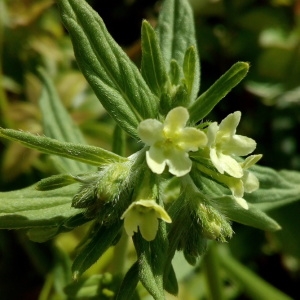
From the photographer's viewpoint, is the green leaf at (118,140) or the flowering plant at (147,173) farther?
the green leaf at (118,140)

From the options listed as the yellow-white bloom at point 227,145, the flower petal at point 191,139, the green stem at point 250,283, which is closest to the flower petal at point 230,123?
the yellow-white bloom at point 227,145

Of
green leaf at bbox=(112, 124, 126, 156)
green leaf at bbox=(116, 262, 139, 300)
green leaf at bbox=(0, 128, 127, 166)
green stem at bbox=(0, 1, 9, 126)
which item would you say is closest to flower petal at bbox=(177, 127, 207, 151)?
green leaf at bbox=(0, 128, 127, 166)

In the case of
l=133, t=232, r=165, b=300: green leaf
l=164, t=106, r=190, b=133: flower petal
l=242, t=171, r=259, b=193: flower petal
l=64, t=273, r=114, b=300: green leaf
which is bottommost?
l=64, t=273, r=114, b=300: green leaf

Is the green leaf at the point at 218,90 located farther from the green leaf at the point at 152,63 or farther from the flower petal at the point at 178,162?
the flower petal at the point at 178,162

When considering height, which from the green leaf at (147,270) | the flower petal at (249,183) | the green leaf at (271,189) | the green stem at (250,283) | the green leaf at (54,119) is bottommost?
the green stem at (250,283)

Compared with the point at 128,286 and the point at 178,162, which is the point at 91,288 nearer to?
the point at 128,286

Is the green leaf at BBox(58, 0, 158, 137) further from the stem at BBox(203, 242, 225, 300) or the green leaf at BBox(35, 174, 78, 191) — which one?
the stem at BBox(203, 242, 225, 300)
